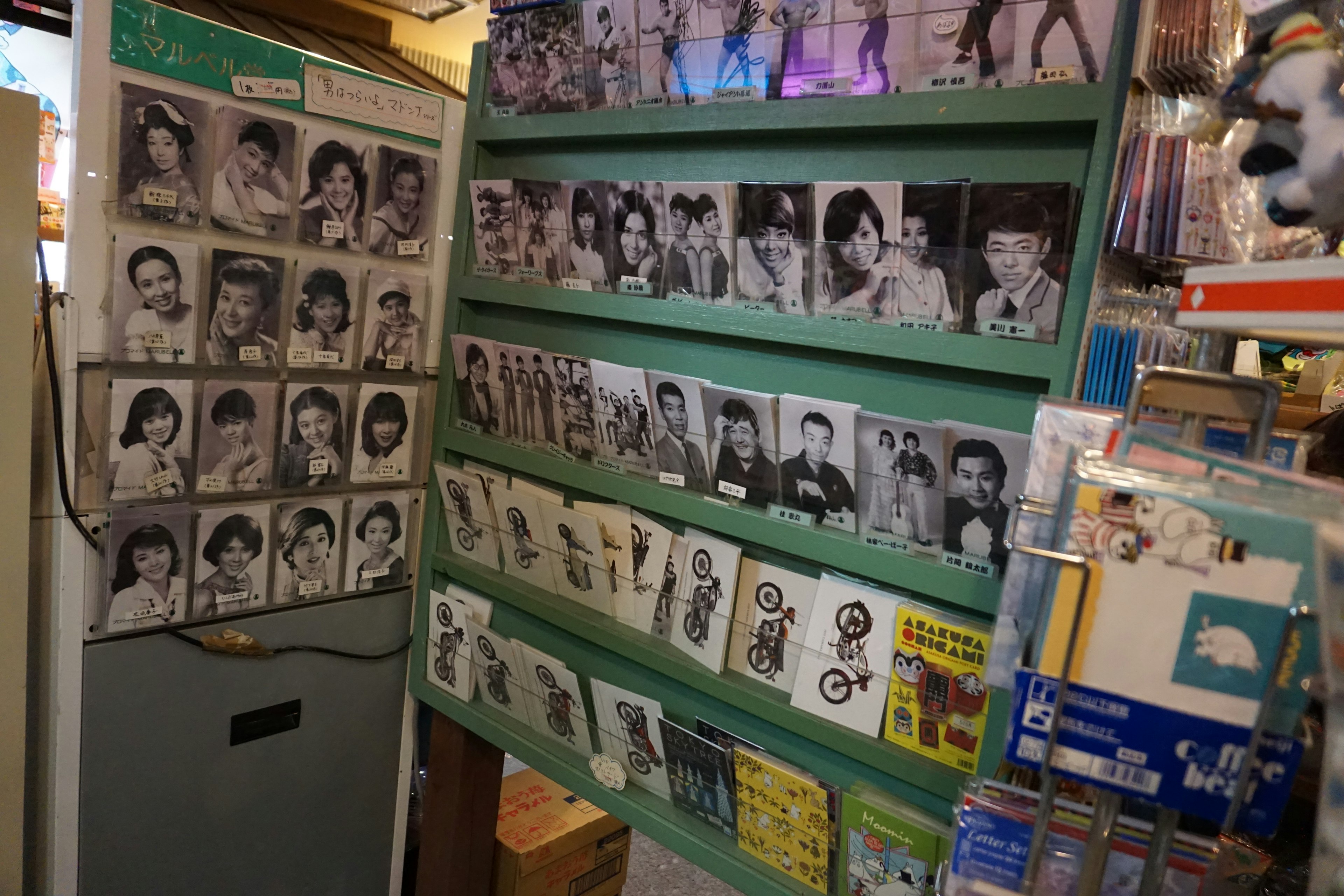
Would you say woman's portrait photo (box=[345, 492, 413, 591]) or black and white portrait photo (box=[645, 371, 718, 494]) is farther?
woman's portrait photo (box=[345, 492, 413, 591])

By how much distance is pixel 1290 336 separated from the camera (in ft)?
2.22

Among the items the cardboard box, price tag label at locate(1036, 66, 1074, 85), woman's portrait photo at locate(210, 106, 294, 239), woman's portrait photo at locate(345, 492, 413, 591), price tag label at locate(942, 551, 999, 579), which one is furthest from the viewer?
the cardboard box

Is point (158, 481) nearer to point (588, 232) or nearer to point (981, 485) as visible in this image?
point (588, 232)

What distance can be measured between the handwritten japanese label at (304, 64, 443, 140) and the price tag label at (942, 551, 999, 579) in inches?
59.7

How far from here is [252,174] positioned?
168cm

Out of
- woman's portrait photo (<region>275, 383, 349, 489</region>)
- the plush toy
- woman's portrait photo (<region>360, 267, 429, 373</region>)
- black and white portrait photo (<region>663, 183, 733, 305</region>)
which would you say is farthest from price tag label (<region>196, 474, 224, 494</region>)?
the plush toy

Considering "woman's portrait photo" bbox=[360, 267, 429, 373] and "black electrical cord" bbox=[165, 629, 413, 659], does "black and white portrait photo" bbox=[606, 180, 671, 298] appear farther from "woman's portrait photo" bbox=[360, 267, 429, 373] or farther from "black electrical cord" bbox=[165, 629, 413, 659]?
"black electrical cord" bbox=[165, 629, 413, 659]

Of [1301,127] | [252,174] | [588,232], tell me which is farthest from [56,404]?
[1301,127]

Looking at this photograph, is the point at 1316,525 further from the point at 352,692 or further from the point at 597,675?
the point at 352,692

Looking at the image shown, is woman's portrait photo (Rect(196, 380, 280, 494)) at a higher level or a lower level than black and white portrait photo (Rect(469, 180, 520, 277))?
lower

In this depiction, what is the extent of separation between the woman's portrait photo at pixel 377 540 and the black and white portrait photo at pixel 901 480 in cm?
124

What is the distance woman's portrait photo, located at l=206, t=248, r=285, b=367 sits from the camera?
1.67m

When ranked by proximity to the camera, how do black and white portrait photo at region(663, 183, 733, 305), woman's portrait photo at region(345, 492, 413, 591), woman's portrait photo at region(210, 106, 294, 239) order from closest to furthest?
black and white portrait photo at region(663, 183, 733, 305) < woman's portrait photo at region(210, 106, 294, 239) < woman's portrait photo at region(345, 492, 413, 591)

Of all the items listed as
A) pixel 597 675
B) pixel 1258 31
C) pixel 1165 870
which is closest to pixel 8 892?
pixel 597 675
